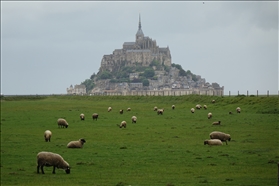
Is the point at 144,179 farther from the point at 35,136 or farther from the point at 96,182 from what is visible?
the point at 35,136

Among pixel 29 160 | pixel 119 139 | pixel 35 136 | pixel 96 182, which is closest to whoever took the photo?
pixel 96 182

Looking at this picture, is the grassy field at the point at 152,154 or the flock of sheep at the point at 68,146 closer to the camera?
the grassy field at the point at 152,154

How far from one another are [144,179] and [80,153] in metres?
6.76

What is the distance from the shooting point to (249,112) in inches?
1606

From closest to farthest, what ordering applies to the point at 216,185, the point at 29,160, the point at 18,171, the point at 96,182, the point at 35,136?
1. the point at 216,185
2. the point at 96,182
3. the point at 18,171
4. the point at 29,160
5. the point at 35,136

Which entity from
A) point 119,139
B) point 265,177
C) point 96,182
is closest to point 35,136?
point 119,139

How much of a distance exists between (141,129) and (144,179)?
55.7 ft

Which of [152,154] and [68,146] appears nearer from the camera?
[152,154]

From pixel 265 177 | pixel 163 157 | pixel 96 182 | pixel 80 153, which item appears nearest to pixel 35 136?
pixel 80 153

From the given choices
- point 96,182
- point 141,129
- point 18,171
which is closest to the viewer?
point 96,182

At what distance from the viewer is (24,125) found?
132 ft

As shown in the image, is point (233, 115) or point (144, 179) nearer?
point (144, 179)

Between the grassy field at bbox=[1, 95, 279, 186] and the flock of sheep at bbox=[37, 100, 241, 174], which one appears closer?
the grassy field at bbox=[1, 95, 279, 186]

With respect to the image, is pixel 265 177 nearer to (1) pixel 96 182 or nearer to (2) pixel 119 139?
(1) pixel 96 182
